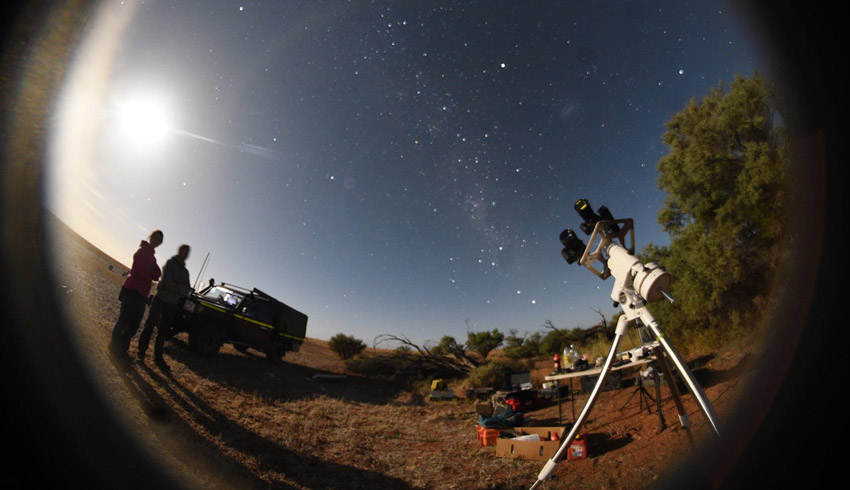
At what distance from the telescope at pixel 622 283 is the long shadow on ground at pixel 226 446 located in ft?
5.22

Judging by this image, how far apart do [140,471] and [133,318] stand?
1514 millimetres

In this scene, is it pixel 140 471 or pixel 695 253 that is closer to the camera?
pixel 140 471

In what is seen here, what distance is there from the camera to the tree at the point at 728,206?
5816 mm

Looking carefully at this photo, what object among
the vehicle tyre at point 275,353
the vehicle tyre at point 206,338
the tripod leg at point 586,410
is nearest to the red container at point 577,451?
the tripod leg at point 586,410

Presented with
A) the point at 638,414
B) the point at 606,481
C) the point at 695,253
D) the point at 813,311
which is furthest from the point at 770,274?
the point at 813,311

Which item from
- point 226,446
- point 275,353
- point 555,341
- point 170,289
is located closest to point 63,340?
point 226,446

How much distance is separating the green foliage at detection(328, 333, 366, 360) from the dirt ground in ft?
30.5

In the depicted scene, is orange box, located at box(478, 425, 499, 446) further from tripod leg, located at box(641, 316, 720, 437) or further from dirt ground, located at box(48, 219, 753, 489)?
tripod leg, located at box(641, 316, 720, 437)

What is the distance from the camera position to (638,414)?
464 cm

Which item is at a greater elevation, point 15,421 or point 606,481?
point 15,421

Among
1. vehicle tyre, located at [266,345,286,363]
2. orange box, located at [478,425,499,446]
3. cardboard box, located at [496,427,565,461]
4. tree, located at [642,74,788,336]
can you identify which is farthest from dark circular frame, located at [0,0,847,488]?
vehicle tyre, located at [266,345,286,363]

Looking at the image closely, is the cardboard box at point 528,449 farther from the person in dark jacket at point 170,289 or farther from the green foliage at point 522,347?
the green foliage at point 522,347

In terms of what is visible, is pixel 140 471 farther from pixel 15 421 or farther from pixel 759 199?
pixel 759 199

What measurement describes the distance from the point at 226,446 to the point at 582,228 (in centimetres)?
345
